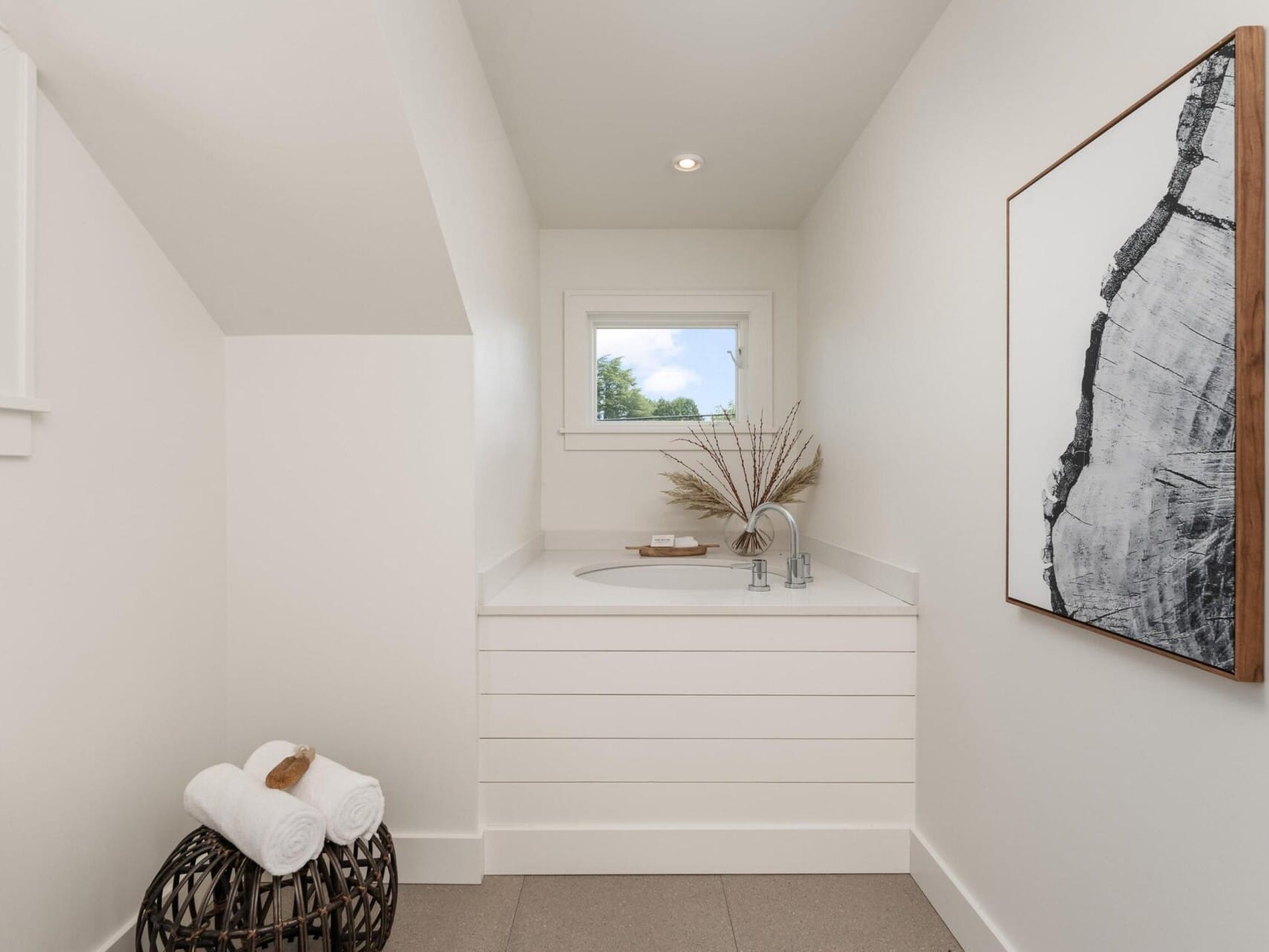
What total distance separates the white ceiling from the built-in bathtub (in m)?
1.50

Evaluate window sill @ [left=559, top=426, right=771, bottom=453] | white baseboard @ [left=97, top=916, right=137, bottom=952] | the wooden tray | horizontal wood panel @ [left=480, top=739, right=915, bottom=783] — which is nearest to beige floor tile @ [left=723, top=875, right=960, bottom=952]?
horizontal wood panel @ [left=480, top=739, right=915, bottom=783]

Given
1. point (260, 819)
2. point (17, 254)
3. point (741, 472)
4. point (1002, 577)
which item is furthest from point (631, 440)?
point (17, 254)

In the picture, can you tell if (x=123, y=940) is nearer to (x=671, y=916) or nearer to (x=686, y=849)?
(x=671, y=916)

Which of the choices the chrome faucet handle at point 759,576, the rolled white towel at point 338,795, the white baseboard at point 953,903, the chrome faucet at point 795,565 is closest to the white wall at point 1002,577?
the white baseboard at point 953,903

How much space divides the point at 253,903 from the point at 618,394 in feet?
8.57

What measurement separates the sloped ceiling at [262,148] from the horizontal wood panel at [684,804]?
1287 millimetres

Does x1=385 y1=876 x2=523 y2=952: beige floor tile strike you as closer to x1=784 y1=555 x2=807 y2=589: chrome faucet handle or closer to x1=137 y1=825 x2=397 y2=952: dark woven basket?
x1=137 y1=825 x2=397 y2=952: dark woven basket

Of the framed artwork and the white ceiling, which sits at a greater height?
the white ceiling

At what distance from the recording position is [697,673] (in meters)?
2.07

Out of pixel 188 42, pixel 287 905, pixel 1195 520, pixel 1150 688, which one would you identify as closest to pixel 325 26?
pixel 188 42

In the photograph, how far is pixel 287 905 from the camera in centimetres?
185

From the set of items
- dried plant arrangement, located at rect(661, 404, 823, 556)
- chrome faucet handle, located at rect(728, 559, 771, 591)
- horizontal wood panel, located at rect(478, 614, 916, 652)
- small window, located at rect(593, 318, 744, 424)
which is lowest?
horizontal wood panel, located at rect(478, 614, 916, 652)

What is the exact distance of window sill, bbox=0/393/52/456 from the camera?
A: 1293 millimetres

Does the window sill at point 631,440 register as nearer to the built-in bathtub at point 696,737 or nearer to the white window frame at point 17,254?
the built-in bathtub at point 696,737
